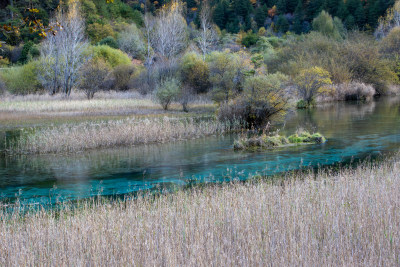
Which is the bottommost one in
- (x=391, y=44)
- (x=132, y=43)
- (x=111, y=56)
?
(x=111, y=56)

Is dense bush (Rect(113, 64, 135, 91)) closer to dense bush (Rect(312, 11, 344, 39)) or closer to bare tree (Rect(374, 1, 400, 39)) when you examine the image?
dense bush (Rect(312, 11, 344, 39))

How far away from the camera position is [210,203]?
26.4 ft

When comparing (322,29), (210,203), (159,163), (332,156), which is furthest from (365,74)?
(210,203)

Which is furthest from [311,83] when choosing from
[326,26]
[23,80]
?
[326,26]

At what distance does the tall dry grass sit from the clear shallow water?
14.7 ft

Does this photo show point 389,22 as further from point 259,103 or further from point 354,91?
point 259,103

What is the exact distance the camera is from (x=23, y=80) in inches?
1875

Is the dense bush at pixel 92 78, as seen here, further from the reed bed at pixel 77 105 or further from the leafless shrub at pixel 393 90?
the leafless shrub at pixel 393 90

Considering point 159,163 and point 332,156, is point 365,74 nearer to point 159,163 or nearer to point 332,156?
point 332,156

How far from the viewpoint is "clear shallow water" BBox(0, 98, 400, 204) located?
12.9 m

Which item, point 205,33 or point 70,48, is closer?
point 70,48

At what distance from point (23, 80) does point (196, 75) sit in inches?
827

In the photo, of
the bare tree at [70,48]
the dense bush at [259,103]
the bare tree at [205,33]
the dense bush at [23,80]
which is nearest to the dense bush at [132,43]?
the bare tree at [205,33]

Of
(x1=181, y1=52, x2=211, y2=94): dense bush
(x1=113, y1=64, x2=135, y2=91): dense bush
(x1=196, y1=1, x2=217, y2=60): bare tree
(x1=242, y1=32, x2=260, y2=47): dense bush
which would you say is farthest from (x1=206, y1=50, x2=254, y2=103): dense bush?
(x1=242, y1=32, x2=260, y2=47): dense bush
